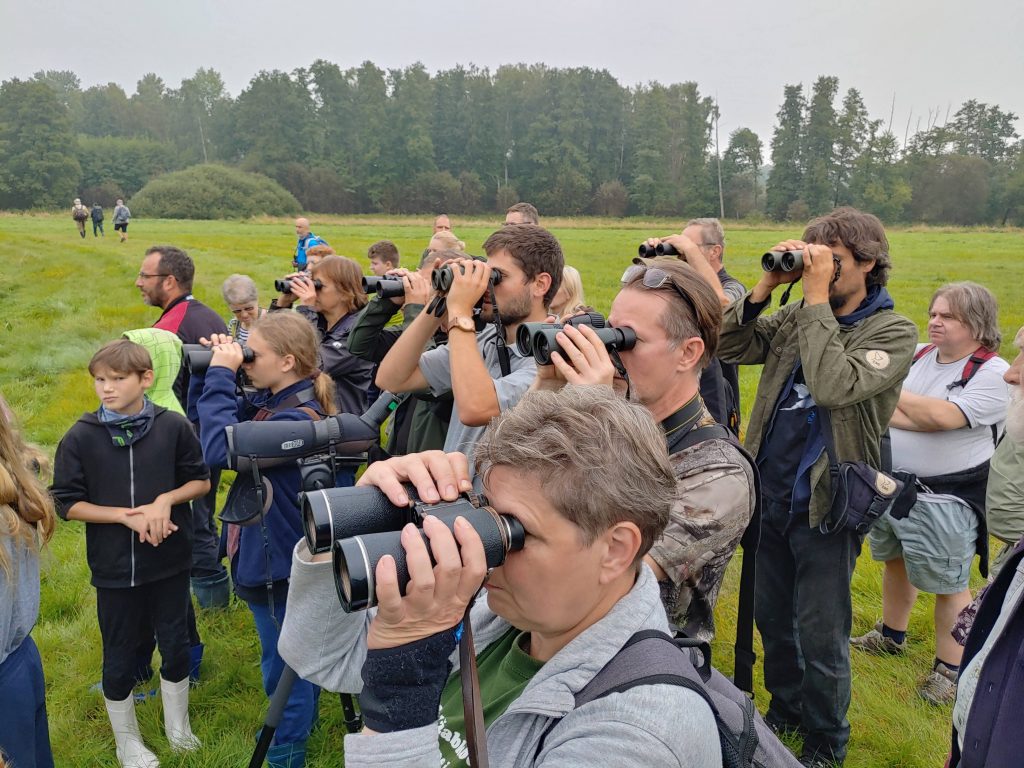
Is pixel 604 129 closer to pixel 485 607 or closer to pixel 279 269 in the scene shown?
pixel 279 269

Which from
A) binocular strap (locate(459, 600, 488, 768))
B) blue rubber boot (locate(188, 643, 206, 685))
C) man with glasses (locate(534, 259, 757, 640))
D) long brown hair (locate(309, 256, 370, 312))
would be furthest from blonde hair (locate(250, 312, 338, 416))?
binocular strap (locate(459, 600, 488, 768))

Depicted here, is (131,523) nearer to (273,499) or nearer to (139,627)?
(139,627)

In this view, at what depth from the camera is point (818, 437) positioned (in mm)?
2918

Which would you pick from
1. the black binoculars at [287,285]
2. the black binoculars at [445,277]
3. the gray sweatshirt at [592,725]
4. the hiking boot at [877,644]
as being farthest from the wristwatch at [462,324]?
the hiking boot at [877,644]

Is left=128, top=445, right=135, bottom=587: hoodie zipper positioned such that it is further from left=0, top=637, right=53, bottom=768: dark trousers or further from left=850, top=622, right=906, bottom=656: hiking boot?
left=850, top=622, right=906, bottom=656: hiking boot

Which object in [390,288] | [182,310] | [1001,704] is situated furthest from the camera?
[182,310]

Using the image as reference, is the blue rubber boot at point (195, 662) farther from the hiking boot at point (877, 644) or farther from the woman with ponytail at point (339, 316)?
the hiking boot at point (877, 644)

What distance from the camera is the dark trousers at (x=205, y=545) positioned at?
4262mm

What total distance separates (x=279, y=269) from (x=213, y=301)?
15.5 ft

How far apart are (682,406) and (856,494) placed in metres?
1.12

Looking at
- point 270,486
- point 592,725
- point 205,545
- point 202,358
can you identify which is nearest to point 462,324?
point 270,486

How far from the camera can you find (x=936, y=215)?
191ft

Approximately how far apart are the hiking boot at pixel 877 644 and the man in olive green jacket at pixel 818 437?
103 cm

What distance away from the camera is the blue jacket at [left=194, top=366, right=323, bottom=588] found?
2930mm
